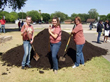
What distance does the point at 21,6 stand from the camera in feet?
73.7

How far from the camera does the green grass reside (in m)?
3.76

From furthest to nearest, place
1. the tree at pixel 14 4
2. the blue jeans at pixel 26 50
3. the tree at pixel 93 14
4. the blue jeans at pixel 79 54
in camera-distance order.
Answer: the tree at pixel 93 14, the tree at pixel 14 4, the blue jeans at pixel 79 54, the blue jeans at pixel 26 50

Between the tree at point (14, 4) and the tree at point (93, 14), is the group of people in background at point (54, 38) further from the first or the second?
the tree at point (93, 14)

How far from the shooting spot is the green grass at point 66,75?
3.76m

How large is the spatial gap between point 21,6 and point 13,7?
1402 millimetres

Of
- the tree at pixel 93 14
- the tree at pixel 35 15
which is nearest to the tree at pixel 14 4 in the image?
the tree at pixel 35 15

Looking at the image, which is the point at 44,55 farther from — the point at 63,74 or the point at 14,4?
the point at 14,4

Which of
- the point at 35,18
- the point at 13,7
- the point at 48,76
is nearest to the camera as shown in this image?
the point at 48,76

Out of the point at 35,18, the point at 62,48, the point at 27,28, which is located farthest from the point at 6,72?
the point at 35,18

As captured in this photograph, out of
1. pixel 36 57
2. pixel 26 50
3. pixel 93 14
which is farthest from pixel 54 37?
pixel 93 14

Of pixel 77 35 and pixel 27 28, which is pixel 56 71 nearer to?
pixel 77 35

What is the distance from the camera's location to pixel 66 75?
4035mm

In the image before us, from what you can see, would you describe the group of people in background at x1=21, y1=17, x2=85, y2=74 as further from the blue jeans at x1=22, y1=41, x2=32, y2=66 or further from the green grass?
the green grass

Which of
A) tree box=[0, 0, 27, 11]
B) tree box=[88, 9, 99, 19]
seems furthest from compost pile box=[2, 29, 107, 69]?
tree box=[88, 9, 99, 19]
